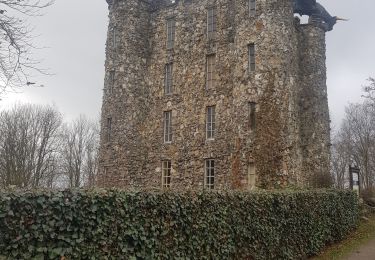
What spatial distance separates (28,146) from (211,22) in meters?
22.8

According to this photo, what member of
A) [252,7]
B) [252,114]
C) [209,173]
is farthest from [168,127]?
[252,7]

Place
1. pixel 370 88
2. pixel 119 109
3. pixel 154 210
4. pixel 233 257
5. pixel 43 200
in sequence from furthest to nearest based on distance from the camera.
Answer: pixel 370 88
pixel 119 109
pixel 233 257
pixel 154 210
pixel 43 200

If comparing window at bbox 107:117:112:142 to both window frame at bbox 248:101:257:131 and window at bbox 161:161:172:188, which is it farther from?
window frame at bbox 248:101:257:131

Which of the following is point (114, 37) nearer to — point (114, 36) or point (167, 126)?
point (114, 36)

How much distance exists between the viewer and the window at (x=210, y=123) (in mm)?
24812

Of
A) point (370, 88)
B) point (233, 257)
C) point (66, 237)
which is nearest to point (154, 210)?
point (66, 237)

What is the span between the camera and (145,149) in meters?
→ 27.0

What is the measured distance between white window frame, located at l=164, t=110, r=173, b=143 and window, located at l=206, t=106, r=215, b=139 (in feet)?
8.50

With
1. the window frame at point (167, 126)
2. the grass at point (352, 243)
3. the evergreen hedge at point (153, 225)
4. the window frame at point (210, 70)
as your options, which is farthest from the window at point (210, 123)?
the evergreen hedge at point (153, 225)

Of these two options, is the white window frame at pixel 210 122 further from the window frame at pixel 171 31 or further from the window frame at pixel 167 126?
the window frame at pixel 171 31

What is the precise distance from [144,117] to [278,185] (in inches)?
401

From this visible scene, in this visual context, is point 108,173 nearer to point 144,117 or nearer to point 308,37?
point 144,117

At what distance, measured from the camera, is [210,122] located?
81.9 feet

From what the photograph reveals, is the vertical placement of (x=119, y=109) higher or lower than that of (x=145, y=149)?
higher
